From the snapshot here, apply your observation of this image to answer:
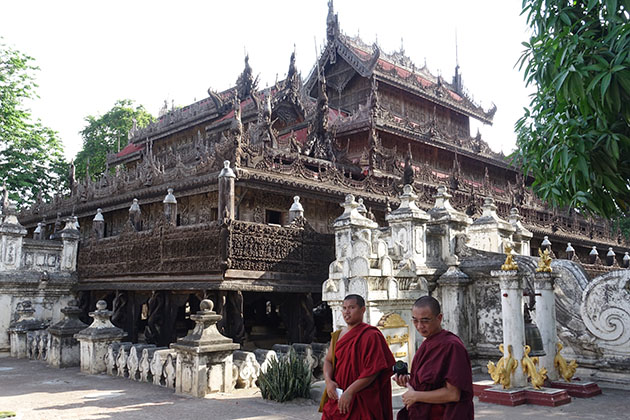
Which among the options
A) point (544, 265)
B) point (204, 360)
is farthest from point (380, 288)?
point (204, 360)

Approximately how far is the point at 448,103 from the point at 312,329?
22458mm

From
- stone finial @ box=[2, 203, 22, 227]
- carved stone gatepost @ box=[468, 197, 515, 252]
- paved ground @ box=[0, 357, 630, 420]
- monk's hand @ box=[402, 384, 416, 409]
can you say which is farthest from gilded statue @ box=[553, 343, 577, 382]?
stone finial @ box=[2, 203, 22, 227]

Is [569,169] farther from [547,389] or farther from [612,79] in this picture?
[547,389]

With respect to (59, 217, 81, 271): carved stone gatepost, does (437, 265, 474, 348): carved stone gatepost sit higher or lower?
lower

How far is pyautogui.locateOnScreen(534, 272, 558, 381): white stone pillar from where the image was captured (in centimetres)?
875

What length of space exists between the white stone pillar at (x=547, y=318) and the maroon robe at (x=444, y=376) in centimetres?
538

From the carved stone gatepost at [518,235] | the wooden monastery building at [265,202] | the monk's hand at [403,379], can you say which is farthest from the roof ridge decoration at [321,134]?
the monk's hand at [403,379]

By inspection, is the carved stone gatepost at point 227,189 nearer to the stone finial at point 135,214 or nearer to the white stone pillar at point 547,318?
the stone finial at point 135,214

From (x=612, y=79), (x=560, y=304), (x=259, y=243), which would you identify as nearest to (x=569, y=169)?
(x=612, y=79)

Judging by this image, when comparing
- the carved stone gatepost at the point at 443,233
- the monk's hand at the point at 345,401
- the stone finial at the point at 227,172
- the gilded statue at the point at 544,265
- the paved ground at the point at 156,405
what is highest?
the stone finial at the point at 227,172

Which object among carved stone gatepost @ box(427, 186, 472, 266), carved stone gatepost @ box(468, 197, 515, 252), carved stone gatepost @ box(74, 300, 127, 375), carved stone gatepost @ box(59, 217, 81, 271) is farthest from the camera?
carved stone gatepost @ box(59, 217, 81, 271)

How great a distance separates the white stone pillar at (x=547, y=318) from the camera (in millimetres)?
8750

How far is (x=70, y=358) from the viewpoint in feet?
44.1

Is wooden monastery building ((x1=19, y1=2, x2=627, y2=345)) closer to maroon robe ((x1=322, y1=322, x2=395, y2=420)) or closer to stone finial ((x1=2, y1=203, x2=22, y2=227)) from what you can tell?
stone finial ((x1=2, y1=203, x2=22, y2=227))
